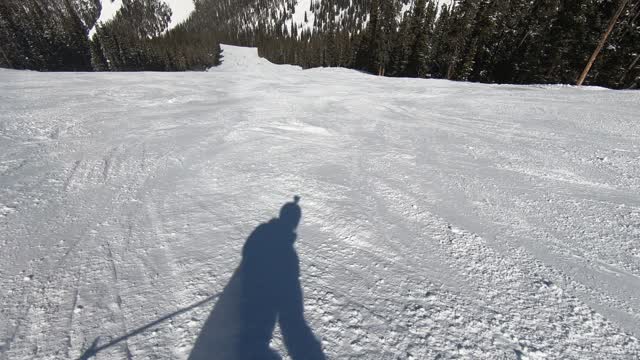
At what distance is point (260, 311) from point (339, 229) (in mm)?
1569

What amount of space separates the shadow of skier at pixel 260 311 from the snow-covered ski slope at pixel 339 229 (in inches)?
4.2

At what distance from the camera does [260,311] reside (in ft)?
9.16

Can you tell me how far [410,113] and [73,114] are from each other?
405 inches

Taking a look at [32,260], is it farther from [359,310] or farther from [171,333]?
[359,310]

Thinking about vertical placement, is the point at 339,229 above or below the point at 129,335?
above

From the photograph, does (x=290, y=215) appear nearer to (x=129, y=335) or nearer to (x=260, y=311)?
(x=260, y=311)

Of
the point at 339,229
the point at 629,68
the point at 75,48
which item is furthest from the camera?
the point at 75,48

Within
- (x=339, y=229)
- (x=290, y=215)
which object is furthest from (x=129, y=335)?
(x=339, y=229)

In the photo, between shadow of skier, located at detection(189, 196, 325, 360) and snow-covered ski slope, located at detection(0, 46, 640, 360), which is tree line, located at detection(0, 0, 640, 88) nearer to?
snow-covered ski slope, located at detection(0, 46, 640, 360)

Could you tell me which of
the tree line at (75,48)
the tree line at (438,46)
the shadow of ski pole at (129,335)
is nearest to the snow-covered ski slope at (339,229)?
the shadow of ski pole at (129,335)

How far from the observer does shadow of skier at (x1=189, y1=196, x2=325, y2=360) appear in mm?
2449

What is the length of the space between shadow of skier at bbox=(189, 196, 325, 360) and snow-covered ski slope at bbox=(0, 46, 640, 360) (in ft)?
0.35

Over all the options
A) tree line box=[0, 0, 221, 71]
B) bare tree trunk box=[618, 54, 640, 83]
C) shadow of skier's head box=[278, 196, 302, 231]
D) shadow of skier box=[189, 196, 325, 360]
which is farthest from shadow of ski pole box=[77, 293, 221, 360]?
tree line box=[0, 0, 221, 71]

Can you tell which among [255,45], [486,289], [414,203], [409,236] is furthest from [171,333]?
[255,45]
